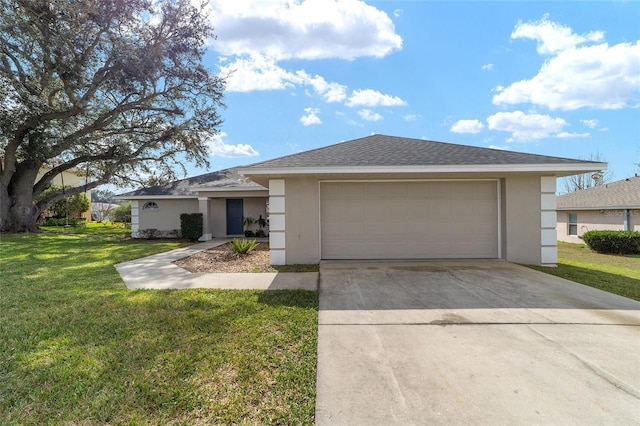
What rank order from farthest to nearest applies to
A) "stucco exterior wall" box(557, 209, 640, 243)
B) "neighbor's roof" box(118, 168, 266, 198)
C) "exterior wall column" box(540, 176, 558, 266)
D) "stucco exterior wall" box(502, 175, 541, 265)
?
"stucco exterior wall" box(557, 209, 640, 243) → "neighbor's roof" box(118, 168, 266, 198) → "stucco exterior wall" box(502, 175, 541, 265) → "exterior wall column" box(540, 176, 558, 266)

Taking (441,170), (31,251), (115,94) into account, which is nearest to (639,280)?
(441,170)

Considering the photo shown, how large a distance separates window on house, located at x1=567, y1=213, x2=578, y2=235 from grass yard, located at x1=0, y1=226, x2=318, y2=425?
779 inches

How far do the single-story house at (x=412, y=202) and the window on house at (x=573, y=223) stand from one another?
1309 cm

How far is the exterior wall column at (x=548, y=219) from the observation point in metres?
7.77

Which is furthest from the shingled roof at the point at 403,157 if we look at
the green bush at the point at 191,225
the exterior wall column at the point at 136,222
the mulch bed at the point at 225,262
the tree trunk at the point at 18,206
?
the tree trunk at the point at 18,206

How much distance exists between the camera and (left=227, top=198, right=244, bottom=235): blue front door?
1592 centimetres

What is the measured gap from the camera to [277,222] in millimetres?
7945

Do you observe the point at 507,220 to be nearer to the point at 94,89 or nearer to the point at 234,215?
the point at 234,215

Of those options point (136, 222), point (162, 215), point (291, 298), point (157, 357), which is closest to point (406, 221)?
point (291, 298)

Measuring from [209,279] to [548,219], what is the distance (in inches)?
340

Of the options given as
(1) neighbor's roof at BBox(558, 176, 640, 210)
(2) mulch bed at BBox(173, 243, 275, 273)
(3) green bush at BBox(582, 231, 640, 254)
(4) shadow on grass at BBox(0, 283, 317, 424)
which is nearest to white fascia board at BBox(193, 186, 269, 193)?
(2) mulch bed at BBox(173, 243, 275, 273)

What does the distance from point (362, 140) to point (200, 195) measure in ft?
30.0

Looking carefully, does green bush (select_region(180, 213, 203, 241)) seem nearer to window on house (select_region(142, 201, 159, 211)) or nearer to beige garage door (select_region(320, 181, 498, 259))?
window on house (select_region(142, 201, 159, 211))

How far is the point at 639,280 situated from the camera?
6.98m
